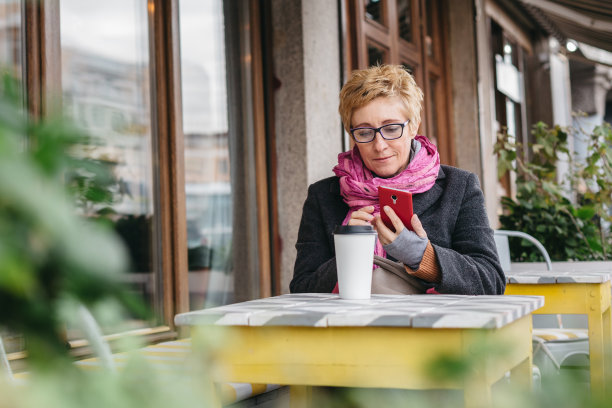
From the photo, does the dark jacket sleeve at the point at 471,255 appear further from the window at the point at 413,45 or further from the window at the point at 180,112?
the window at the point at 413,45

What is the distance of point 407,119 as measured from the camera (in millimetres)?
2186

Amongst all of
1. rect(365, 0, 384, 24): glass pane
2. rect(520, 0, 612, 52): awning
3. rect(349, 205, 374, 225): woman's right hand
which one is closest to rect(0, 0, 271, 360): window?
rect(349, 205, 374, 225): woman's right hand

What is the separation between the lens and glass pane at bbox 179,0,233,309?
11.1ft

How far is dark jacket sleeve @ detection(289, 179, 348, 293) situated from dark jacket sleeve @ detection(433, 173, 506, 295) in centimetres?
34

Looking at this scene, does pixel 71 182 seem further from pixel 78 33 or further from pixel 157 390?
pixel 78 33

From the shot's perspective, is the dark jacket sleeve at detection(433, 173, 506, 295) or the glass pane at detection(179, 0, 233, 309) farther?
the glass pane at detection(179, 0, 233, 309)

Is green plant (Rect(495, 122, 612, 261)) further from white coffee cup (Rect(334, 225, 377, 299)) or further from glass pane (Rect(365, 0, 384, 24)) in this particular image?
white coffee cup (Rect(334, 225, 377, 299))

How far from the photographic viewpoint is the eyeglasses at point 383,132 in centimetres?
216

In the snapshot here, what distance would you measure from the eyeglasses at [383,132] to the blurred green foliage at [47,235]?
6.40 ft

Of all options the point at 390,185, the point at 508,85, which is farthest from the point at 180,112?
the point at 508,85

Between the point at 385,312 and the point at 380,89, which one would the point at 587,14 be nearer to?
the point at 380,89

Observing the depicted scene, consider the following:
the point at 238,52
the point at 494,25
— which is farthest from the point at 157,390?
the point at 494,25

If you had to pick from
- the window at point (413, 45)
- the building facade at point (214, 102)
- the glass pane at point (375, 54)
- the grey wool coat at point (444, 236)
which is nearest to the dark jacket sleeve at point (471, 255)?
the grey wool coat at point (444, 236)

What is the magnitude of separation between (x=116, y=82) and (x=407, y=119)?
1.52 metres
